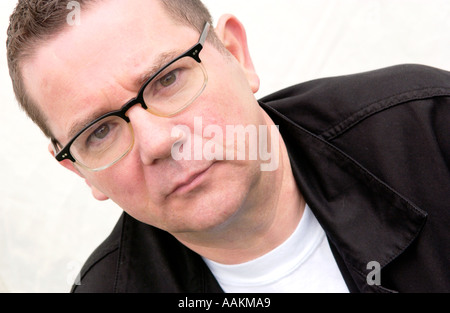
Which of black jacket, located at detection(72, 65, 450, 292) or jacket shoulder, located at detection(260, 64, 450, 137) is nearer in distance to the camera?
black jacket, located at detection(72, 65, 450, 292)

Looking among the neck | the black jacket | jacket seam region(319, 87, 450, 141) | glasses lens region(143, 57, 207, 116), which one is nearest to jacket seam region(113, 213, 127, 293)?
the black jacket

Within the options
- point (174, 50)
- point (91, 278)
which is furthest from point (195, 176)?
point (91, 278)

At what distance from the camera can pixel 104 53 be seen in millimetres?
1178

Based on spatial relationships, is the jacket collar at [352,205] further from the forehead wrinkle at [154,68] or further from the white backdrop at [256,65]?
the white backdrop at [256,65]

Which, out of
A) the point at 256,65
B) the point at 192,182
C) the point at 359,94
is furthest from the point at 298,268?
the point at 256,65

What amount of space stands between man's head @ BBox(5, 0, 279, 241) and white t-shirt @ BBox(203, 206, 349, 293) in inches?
8.8

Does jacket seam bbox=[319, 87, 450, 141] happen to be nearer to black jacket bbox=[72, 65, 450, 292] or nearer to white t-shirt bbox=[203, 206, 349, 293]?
black jacket bbox=[72, 65, 450, 292]

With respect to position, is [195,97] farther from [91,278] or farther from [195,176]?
[91,278]

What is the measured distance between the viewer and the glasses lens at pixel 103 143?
48.9 inches

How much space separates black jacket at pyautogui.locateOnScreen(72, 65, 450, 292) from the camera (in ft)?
4.55

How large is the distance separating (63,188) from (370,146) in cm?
174

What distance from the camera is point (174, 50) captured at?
1220 mm

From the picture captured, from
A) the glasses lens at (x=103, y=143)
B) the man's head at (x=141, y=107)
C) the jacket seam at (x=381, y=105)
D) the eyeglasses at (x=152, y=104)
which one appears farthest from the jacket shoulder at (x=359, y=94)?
the glasses lens at (x=103, y=143)

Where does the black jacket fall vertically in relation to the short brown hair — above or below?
below
